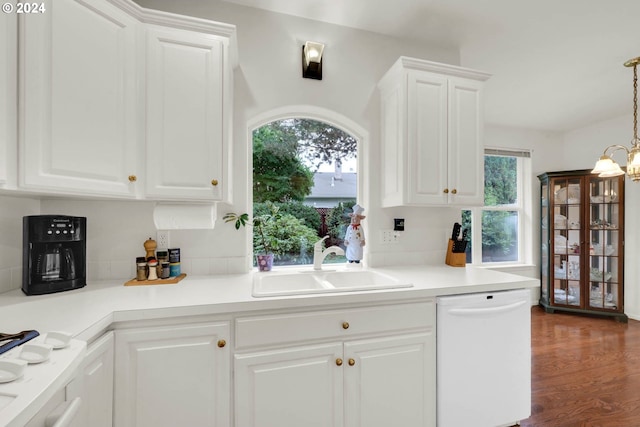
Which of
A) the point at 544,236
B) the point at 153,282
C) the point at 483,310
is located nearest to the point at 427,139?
the point at 483,310

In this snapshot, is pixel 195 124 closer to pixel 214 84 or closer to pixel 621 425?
pixel 214 84

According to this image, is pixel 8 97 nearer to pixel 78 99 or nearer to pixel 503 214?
pixel 78 99

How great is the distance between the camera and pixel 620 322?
3506 mm

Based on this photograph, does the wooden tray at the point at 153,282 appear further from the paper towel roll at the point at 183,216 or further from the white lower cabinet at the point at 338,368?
the white lower cabinet at the point at 338,368

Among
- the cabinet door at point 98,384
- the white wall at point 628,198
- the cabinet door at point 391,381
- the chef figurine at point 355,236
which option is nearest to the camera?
the cabinet door at point 98,384

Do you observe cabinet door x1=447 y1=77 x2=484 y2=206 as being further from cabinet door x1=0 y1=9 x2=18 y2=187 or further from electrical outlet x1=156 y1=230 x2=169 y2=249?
cabinet door x1=0 y1=9 x2=18 y2=187

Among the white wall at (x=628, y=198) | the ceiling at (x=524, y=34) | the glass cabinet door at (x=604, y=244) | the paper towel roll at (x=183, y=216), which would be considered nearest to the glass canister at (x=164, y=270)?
the paper towel roll at (x=183, y=216)

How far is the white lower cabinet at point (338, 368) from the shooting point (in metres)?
1.29

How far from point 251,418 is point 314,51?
221 cm

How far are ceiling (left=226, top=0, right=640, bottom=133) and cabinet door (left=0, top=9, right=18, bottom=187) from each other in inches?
52.2

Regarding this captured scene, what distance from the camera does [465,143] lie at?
6.61ft

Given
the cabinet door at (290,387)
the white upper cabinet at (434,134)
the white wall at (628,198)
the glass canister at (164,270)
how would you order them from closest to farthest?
the cabinet door at (290,387) → the glass canister at (164,270) → the white upper cabinet at (434,134) → the white wall at (628,198)

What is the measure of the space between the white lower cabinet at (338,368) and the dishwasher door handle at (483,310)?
0.15m

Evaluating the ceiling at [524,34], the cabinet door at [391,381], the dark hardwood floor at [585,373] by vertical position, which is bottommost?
the dark hardwood floor at [585,373]
